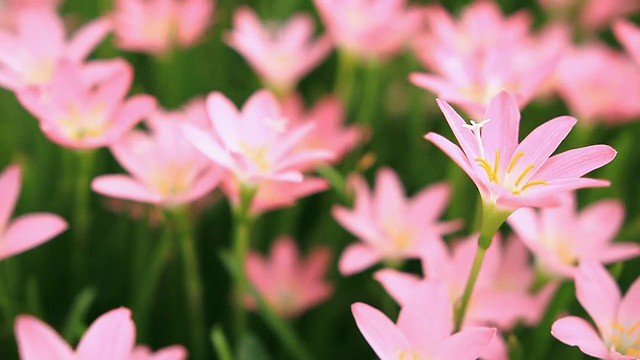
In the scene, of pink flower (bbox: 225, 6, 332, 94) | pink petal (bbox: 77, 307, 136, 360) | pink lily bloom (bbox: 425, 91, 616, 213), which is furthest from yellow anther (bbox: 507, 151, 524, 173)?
pink flower (bbox: 225, 6, 332, 94)

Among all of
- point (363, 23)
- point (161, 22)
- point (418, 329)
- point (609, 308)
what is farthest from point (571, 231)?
point (161, 22)

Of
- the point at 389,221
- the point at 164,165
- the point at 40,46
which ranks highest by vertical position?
the point at 40,46

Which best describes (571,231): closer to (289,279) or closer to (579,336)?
(579,336)

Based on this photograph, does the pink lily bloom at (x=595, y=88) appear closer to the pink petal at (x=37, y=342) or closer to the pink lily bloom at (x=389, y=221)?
the pink lily bloom at (x=389, y=221)

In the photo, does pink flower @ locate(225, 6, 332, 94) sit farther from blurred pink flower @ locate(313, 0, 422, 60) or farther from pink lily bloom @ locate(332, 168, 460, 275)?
pink lily bloom @ locate(332, 168, 460, 275)

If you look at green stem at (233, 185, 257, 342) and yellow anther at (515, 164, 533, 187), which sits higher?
yellow anther at (515, 164, 533, 187)

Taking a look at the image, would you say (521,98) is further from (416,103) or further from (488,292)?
(416,103)

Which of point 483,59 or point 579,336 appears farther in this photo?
point 483,59

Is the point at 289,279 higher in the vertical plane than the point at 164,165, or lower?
lower
